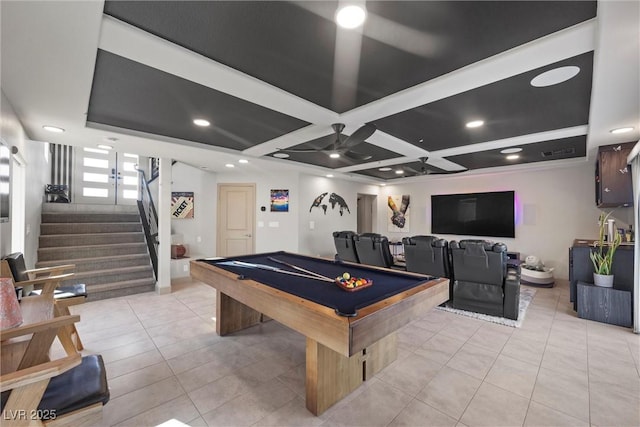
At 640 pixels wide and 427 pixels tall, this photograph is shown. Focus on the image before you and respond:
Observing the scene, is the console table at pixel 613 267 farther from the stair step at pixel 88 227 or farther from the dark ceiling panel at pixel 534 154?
the stair step at pixel 88 227

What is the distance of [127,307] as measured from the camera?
406cm

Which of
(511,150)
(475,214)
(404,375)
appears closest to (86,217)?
(404,375)

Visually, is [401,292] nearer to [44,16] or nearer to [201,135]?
[44,16]

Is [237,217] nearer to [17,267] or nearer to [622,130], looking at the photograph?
[17,267]

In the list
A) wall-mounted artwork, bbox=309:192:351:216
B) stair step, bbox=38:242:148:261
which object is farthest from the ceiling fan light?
stair step, bbox=38:242:148:261

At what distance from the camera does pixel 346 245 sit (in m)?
5.12

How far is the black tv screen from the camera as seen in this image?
6.16 m

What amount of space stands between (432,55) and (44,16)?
220cm

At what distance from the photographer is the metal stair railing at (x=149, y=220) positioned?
515cm

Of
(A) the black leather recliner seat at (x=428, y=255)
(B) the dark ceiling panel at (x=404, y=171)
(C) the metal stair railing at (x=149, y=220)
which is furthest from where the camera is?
(B) the dark ceiling panel at (x=404, y=171)

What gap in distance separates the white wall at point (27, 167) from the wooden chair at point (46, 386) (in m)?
1.69

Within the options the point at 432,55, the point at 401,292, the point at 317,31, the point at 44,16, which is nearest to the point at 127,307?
the point at 44,16

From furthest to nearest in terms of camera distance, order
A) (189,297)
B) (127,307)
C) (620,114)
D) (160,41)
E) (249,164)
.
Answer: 1. (249,164)
2. (189,297)
3. (127,307)
4. (620,114)
5. (160,41)

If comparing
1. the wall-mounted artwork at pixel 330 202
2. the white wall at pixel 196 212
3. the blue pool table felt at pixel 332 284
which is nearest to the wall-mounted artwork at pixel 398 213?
the wall-mounted artwork at pixel 330 202
